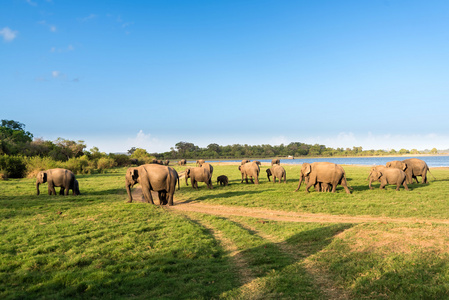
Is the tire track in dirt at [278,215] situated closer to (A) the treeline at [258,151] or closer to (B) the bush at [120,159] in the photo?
(B) the bush at [120,159]

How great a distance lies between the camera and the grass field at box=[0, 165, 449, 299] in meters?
5.62

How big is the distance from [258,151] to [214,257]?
168 meters

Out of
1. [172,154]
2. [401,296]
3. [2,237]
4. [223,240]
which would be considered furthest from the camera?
[172,154]

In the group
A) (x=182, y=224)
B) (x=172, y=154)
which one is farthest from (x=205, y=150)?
(x=182, y=224)

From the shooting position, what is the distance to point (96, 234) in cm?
959

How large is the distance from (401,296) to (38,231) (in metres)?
11.2

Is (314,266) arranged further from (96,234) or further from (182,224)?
(96,234)

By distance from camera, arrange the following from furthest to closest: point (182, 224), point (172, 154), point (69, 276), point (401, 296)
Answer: point (172, 154) < point (182, 224) < point (69, 276) < point (401, 296)

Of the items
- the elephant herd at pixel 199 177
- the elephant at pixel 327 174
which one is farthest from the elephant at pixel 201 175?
the elephant at pixel 327 174

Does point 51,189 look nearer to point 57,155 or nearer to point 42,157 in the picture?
point 42,157

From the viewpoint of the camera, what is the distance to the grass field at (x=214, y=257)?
5621 mm

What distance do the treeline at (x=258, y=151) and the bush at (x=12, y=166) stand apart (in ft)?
383

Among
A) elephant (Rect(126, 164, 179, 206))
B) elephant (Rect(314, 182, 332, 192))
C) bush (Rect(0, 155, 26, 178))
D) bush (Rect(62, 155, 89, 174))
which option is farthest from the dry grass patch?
bush (Rect(62, 155, 89, 174))

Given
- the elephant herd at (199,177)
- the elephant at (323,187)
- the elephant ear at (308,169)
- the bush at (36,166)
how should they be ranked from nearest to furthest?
the elephant herd at (199,177)
the elephant ear at (308,169)
the elephant at (323,187)
the bush at (36,166)
